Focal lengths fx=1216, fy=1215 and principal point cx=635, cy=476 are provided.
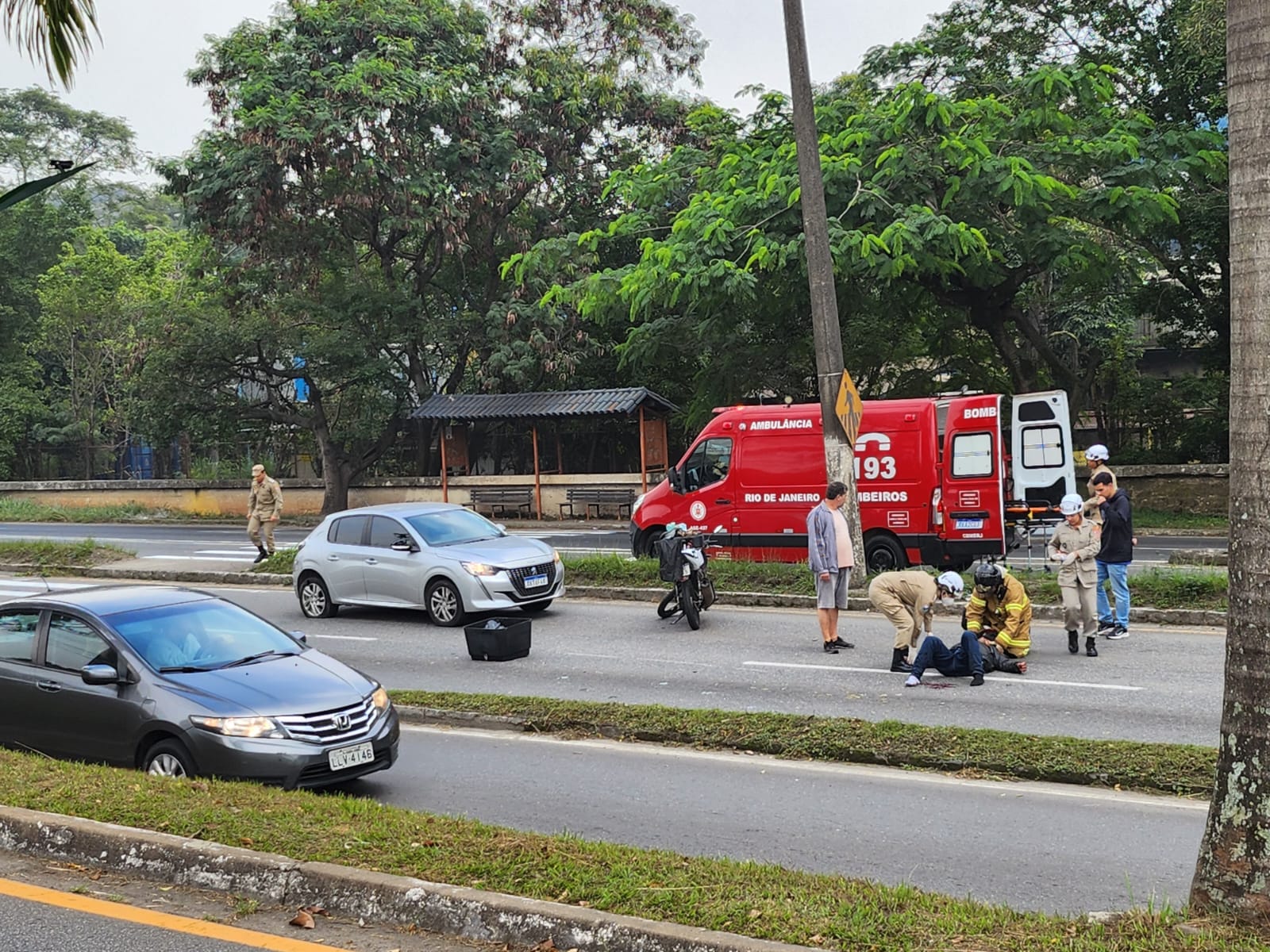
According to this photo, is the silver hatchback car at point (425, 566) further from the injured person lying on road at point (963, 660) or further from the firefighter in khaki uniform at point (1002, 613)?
the firefighter in khaki uniform at point (1002, 613)

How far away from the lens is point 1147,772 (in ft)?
26.1

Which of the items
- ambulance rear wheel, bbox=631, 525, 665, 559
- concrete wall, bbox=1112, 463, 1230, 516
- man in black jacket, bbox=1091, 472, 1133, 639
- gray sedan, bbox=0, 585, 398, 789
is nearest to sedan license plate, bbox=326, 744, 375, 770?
gray sedan, bbox=0, 585, 398, 789

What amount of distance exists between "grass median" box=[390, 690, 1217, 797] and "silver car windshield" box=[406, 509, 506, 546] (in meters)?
5.14

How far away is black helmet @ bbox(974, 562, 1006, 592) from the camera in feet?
36.0

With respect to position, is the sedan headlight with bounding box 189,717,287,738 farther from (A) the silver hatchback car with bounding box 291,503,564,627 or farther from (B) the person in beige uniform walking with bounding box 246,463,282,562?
(B) the person in beige uniform walking with bounding box 246,463,282,562

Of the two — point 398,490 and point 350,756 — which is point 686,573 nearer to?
point 350,756

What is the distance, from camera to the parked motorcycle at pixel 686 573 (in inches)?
568

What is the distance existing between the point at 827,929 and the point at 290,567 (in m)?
16.9

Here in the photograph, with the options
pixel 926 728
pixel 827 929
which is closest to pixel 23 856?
pixel 827 929

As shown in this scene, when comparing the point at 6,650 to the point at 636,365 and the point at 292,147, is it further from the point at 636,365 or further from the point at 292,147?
the point at 636,365

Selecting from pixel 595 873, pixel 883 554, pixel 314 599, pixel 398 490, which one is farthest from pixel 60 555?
pixel 595 873

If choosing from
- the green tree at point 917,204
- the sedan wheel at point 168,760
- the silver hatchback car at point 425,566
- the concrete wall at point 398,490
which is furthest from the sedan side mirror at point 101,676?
the concrete wall at point 398,490

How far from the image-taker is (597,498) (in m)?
32.1

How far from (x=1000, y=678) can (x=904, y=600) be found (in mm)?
1123
